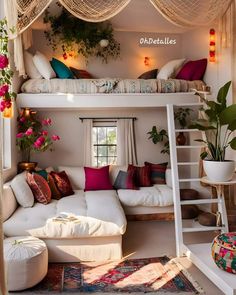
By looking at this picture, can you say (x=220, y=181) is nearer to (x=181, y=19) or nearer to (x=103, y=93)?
(x=181, y=19)

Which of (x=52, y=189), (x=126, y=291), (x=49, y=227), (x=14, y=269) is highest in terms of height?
(x=52, y=189)

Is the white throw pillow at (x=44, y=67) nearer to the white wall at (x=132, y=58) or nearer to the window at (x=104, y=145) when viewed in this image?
the white wall at (x=132, y=58)

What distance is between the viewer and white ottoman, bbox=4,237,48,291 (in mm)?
2754

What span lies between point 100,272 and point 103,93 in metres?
2.68

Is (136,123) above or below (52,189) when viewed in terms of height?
above

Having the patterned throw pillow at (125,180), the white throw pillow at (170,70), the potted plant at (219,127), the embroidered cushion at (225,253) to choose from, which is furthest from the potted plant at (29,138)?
the embroidered cushion at (225,253)

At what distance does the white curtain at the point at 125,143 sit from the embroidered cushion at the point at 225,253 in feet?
10.7

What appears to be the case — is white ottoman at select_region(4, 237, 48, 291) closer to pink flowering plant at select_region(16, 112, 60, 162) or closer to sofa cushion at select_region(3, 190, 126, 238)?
sofa cushion at select_region(3, 190, 126, 238)

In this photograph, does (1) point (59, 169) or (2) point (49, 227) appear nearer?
(2) point (49, 227)

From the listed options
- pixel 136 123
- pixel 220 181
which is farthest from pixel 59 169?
pixel 220 181

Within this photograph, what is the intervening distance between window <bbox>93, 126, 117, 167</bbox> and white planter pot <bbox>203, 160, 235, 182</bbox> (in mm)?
2813

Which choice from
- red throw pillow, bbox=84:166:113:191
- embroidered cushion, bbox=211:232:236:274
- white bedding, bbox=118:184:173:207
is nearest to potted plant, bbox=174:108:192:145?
white bedding, bbox=118:184:173:207

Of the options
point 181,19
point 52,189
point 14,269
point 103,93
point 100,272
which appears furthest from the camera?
point 103,93

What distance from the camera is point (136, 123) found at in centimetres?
598
